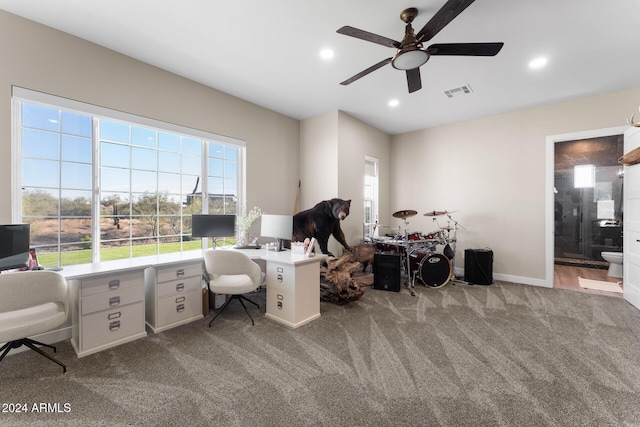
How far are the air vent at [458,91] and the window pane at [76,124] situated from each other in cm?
466

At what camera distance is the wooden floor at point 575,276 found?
4250mm

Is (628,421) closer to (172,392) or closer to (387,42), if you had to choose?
(172,392)

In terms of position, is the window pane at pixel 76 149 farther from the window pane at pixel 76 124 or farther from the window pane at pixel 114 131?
the window pane at pixel 114 131

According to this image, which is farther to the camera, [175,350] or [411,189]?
[411,189]

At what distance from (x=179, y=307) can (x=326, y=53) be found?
334 centimetres

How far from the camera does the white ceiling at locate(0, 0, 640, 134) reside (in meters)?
2.29

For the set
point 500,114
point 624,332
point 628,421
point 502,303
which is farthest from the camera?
point 500,114

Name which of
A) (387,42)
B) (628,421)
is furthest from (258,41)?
(628,421)

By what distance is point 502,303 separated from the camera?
361cm

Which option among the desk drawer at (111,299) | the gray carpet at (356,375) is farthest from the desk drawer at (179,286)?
the gray carpet at (356,375)

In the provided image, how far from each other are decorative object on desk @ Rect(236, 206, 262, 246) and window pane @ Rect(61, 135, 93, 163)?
1.85 meters

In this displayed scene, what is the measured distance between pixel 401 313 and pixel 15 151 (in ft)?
14.4

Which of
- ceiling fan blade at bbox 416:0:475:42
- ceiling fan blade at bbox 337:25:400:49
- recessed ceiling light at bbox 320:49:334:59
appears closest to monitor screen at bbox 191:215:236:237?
recessed ceiling light at bbox 320:49:334:59

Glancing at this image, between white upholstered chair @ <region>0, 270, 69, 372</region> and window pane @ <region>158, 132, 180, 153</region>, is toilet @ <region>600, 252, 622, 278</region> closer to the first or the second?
window pane @ <region>158, 132, 180, 153</region>
